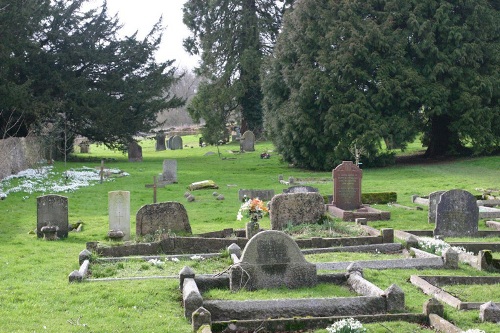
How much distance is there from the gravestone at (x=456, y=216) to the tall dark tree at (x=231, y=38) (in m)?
35.0

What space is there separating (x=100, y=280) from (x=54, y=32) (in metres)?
34.4

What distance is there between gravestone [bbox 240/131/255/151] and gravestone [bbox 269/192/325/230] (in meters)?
35.2

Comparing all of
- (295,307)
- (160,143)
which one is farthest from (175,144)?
A: (295,307)

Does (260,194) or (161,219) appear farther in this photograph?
(260,194)

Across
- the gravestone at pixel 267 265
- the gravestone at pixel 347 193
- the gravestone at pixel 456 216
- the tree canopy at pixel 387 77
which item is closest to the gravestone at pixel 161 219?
the gravestone at pixel 267 265

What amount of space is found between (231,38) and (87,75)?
11828 mm

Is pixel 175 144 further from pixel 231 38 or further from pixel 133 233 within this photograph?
pixel 133 233

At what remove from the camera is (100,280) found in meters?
11.5

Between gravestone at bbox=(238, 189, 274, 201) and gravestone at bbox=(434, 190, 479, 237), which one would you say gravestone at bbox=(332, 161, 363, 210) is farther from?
gravestone at bbox=(434, 190, 479, 237)

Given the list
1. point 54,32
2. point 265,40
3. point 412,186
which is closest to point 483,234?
point 412,186

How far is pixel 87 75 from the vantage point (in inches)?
1769

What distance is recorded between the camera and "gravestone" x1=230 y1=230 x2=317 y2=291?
1063cm

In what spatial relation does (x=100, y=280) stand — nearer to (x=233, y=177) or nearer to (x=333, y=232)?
(x=333, y=232)

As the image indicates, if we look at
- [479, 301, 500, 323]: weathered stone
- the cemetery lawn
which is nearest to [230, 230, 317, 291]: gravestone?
the cemetery lawn
